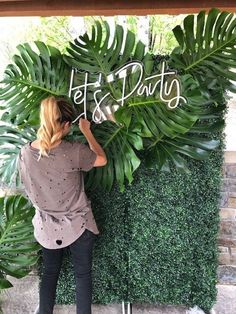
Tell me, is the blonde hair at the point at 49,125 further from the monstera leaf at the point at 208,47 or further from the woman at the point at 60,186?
the monstera leaf at the point at 208,47

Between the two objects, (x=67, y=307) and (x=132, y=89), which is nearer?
(x=132, y=89)

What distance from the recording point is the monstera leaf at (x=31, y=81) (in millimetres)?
2098

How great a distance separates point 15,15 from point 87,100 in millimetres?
680

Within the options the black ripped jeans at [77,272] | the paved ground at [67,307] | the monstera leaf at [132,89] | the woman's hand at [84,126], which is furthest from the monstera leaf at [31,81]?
the paved ground at [67,307]

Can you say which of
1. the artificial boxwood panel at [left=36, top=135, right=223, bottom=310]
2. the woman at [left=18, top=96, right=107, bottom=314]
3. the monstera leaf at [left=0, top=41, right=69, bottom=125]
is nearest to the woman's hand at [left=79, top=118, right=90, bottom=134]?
the woman at [left=18, top=96, right=107, bottom=314]

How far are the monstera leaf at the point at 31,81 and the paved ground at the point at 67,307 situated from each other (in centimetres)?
120

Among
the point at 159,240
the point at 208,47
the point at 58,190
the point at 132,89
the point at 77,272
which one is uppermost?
the point at 208,47

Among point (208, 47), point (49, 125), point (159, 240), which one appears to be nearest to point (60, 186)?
point (49, 125)

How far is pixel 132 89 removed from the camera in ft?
6.56

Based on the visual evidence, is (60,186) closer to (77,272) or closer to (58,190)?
(58,190)

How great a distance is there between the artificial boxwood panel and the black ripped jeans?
0.19 meters

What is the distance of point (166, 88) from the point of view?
195 centimetres

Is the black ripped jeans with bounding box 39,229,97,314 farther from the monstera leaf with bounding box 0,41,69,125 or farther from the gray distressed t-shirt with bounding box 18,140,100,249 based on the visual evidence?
the monstera leaf with bounding box 0,41,69,125

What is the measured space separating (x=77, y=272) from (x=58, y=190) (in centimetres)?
54
